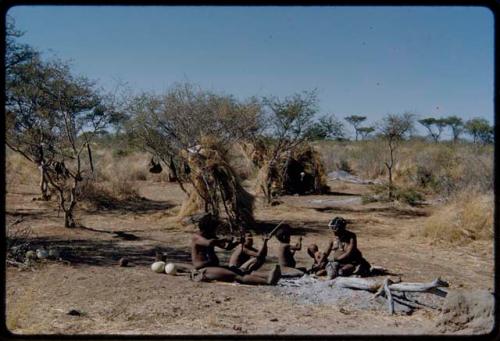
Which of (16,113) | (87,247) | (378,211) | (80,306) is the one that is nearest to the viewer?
(80,306)

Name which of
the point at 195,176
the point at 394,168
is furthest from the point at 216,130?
the point at 394,168

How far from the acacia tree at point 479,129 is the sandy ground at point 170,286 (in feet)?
67.3

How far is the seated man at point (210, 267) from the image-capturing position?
7.94 meters

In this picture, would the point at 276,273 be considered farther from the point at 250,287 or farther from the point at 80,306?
the point at 80,306

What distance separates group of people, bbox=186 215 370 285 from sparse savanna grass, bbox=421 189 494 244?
4.75m

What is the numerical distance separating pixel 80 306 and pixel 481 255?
789 centimetres

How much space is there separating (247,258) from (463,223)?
6340 millimetres

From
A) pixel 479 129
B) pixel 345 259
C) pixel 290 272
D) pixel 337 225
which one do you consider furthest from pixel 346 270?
pixel 479 129

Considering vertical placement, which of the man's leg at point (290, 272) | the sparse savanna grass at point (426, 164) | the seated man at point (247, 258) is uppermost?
the sparse savanna grass at point (426, 164)

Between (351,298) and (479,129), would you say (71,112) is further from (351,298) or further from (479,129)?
(479,129)

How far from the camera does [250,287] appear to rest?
779 centimetres

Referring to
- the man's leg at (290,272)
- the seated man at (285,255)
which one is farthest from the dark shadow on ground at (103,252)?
the man's leg at (290,272)

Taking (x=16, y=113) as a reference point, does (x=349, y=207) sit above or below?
below

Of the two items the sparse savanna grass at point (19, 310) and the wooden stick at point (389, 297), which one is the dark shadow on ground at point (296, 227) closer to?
the wooden stick at point (389, 297)
